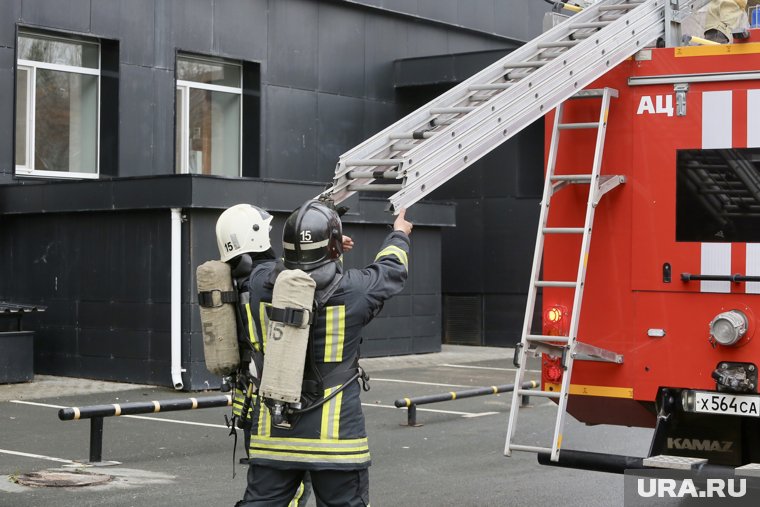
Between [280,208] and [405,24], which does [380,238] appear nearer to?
[280,208]

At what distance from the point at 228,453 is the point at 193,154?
11244 millimetres

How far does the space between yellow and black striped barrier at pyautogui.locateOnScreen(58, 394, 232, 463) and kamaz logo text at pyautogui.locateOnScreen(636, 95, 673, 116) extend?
524cm

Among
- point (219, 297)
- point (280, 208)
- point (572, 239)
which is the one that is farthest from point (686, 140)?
point (280, 208)

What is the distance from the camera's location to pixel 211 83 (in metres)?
21.8

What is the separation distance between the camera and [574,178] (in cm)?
729

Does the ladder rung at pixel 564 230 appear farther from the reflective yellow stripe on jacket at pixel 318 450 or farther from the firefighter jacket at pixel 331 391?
the reflective yellow stripe on jacket at pixel 318 450

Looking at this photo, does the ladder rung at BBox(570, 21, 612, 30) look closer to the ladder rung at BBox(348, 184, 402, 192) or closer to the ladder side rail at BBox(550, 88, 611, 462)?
the ladder side rail at BBox(550, 88, 611, 462)

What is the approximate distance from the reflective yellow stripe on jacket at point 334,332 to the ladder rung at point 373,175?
83 centimetres

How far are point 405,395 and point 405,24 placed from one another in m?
10.9

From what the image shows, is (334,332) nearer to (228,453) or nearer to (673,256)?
(673,256)

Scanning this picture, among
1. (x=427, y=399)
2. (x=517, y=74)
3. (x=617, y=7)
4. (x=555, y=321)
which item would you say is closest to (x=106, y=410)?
(x=427, y=399)

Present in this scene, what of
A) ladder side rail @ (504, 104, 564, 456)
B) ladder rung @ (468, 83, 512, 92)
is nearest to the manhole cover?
ladder side rail @ (504, 104, 564, 456)

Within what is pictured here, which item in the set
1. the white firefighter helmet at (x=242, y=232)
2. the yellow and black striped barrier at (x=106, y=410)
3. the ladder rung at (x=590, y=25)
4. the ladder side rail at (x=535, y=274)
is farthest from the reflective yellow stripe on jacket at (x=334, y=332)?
the yellow and black striped barrier at (x=106, y=410)

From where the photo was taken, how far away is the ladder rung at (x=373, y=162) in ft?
20.0
